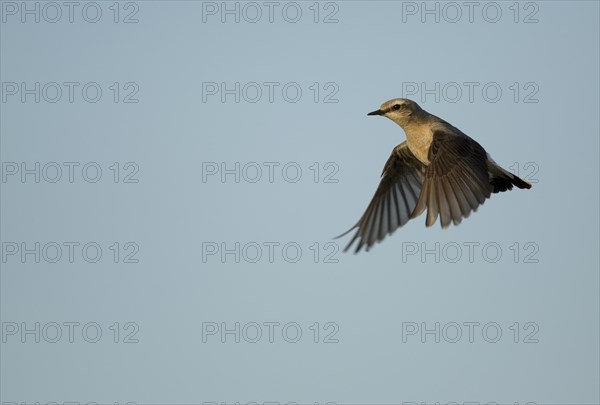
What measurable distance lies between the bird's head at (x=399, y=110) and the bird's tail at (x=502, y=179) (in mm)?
1296

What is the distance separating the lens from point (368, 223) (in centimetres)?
1207

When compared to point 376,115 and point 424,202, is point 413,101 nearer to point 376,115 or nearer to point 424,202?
point 376,115

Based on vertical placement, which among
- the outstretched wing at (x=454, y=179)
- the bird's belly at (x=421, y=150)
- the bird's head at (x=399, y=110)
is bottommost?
the outstretched wing at (x=454, y=179)

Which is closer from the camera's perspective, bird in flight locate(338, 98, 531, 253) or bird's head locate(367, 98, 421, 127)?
bird in flight locate(338, 98, 531, 253)

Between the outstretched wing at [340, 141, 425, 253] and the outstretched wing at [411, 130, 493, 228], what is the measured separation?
1.16 meters

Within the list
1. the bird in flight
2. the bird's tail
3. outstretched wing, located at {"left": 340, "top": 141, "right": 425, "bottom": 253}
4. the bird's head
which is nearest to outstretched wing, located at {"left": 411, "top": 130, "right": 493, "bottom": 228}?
the bird in flight

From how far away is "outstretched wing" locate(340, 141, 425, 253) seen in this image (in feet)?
39.6

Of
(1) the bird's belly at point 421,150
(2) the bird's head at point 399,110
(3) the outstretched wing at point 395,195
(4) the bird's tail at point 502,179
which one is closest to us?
(4) the bird's tail at point 502,179

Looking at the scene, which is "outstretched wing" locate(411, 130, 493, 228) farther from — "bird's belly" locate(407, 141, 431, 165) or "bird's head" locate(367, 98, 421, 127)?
"bird's head" locate(367, 98, 421, 127)

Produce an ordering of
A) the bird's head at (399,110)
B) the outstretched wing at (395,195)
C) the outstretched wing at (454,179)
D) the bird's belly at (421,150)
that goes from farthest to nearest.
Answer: the outstretched wing at (395,195)
the bird's head at (399,110)
the bird's belly at (421,150)
the outstretched wing at (454,179)

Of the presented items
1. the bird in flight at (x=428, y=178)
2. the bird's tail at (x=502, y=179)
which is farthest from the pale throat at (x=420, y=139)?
the bird's tail at (x=502, y=179)

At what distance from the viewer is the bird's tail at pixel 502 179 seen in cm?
1099

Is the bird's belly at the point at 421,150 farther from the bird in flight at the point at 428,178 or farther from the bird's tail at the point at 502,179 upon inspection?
the bird's tail at the point at 502,179

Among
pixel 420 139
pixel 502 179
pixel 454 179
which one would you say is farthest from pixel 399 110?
pixel 502 179
